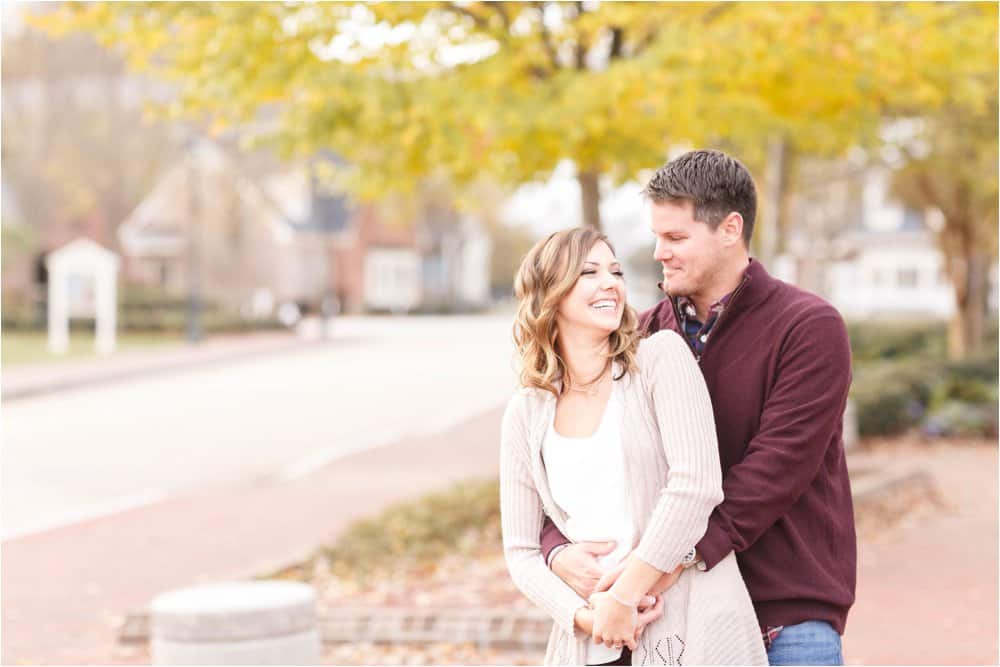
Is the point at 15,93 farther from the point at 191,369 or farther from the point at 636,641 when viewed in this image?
the point at 636,641

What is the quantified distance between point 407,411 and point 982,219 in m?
12.6

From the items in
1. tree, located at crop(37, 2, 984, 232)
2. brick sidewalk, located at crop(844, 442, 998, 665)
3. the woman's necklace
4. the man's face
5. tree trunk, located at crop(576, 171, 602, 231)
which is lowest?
brick sidewalk, located at crop(844, 442, 998, 665)

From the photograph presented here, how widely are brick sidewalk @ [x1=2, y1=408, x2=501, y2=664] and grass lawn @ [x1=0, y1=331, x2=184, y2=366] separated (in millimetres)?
17000

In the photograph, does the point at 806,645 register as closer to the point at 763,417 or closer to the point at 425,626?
the point at 763,417

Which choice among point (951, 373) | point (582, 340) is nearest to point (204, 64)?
point (582, 340)

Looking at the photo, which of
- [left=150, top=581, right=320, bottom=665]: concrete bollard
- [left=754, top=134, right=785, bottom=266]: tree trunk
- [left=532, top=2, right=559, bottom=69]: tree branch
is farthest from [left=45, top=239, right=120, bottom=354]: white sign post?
[left=150, top=581, right=320, bottom=665]: concrete bollard

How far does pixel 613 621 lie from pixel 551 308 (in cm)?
73

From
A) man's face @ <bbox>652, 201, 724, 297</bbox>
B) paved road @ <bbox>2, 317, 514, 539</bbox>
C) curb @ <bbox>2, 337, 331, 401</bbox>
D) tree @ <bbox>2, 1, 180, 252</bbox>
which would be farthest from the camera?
tree @ <bbox>2, 1, 180, 252</bbox>

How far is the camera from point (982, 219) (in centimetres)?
2605

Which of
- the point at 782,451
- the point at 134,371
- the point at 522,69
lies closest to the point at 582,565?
the point at 782,451

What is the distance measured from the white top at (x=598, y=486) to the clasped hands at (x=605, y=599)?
0.03 metres

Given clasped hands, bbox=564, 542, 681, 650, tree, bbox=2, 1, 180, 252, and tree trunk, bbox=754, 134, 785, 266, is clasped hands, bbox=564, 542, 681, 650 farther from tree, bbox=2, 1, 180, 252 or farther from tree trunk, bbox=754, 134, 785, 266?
tree, bbox=2, 1, 180, 252

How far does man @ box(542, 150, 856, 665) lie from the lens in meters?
3.03

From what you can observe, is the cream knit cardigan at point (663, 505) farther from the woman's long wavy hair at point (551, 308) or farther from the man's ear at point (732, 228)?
the man's ear at point (732, 228)
